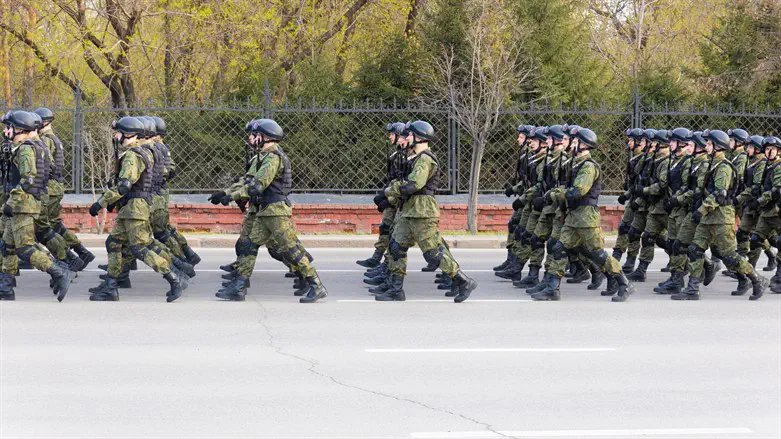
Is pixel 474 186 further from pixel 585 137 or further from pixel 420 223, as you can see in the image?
pixel 420 223

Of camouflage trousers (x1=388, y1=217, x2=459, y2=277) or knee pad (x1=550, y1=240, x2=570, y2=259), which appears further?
knee pad (x1=550, y1=240, x2=570, y2=259)

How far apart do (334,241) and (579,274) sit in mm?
5328

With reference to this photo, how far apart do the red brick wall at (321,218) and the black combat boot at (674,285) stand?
695 cm

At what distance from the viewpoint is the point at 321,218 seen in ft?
63.9

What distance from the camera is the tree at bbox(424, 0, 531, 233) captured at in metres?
19.8

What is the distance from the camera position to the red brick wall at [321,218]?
18.8m

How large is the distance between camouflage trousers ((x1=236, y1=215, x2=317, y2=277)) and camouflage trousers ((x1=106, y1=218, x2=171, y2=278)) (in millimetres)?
796

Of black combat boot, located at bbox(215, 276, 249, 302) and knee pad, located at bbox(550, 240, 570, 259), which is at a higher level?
knee pad, located at bbox(550, 240, 570, 259)

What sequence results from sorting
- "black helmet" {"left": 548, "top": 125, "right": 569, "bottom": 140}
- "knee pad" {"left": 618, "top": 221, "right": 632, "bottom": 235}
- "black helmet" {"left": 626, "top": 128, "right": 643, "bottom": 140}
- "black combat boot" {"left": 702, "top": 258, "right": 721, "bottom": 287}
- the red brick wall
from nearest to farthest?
"black helmet" {"left": 548, "top": 125, "right": 569, "bottom": 140} → "black combat boot" {"left": 702, "top": 258, "right": 721, "bottom": 287} → "knee pad" {"left": 618, "top": 221, "right": 632, "bottom": 235} → "black helmet" {"left": 626, "top": 128, "right": 643, "bottom": 140} → the red brick wall

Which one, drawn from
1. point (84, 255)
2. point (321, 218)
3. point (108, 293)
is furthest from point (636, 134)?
point (84, 255)

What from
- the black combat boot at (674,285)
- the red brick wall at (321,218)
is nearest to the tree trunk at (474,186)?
the red brick wall at (321,218)

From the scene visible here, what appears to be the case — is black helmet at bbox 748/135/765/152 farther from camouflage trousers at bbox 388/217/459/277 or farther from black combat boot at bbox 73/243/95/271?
black combat boot at bbox 73/243/95/271

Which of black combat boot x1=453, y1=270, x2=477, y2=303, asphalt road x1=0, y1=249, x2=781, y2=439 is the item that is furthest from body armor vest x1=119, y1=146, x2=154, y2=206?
black combat boot x1=453, y1=270, x2=477, y2=303

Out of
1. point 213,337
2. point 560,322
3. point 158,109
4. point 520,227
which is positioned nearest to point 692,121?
point 520,227
